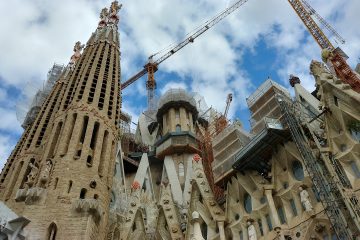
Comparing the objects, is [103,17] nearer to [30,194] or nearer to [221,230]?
[30,194]

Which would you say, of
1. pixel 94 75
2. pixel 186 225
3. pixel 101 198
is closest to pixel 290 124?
pixel 186 225

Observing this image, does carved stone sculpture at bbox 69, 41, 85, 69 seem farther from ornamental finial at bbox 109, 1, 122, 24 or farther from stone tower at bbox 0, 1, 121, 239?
stone tower at bbox 0, 1, 121, 239

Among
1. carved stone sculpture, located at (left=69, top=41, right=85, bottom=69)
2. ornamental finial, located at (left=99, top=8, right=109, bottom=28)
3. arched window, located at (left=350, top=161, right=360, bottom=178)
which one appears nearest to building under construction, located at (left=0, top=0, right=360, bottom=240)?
arched window, located at (left=350, top=161, right=360, bottom=178)

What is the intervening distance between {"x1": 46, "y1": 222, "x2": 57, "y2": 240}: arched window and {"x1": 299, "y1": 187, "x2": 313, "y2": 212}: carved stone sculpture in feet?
31.1

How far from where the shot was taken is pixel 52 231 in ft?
56.9

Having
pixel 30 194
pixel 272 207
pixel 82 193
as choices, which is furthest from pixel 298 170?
pixel 30 194

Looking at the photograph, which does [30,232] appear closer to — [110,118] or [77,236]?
[77,236]

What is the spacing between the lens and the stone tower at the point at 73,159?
58.9 feet

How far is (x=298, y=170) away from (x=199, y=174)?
253 inches

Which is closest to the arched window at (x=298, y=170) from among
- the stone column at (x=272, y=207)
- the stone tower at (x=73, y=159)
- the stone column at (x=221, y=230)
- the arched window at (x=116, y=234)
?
the stone column at (x=272, y=207)

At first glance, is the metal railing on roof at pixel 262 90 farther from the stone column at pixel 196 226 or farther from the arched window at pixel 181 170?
the arched window at pixel 181 170

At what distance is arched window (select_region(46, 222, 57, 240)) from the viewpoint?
1712cm

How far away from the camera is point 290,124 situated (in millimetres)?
18766

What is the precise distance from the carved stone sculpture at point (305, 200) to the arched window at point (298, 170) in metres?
1.10
